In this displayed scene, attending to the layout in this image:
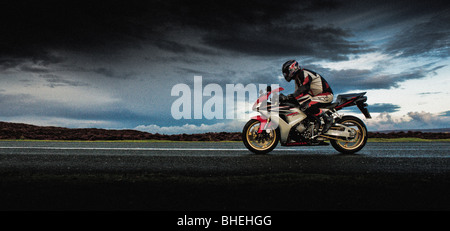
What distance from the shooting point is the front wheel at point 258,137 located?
645 centimetres

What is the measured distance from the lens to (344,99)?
261 inches

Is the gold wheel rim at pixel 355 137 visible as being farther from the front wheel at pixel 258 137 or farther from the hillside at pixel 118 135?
the hillside at pixel 118 135

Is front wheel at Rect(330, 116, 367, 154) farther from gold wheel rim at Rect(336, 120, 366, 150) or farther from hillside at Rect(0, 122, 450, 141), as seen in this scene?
hillside at Rect(0, 122, 450, 141)

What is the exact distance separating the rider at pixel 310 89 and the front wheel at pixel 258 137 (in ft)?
2.60

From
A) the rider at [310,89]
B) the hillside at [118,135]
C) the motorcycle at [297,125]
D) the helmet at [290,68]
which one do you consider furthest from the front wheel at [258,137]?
the hillside at [118,135]

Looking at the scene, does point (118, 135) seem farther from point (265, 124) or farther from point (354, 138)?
point (354, 138)

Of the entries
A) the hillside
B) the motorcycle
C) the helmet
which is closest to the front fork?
the motorcycle

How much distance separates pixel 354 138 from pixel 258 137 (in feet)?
6.91

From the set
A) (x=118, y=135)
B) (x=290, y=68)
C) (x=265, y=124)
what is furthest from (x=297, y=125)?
(x=118, y=135)

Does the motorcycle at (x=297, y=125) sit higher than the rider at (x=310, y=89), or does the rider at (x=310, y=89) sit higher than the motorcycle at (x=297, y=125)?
the rider at (x=310, y=89)
